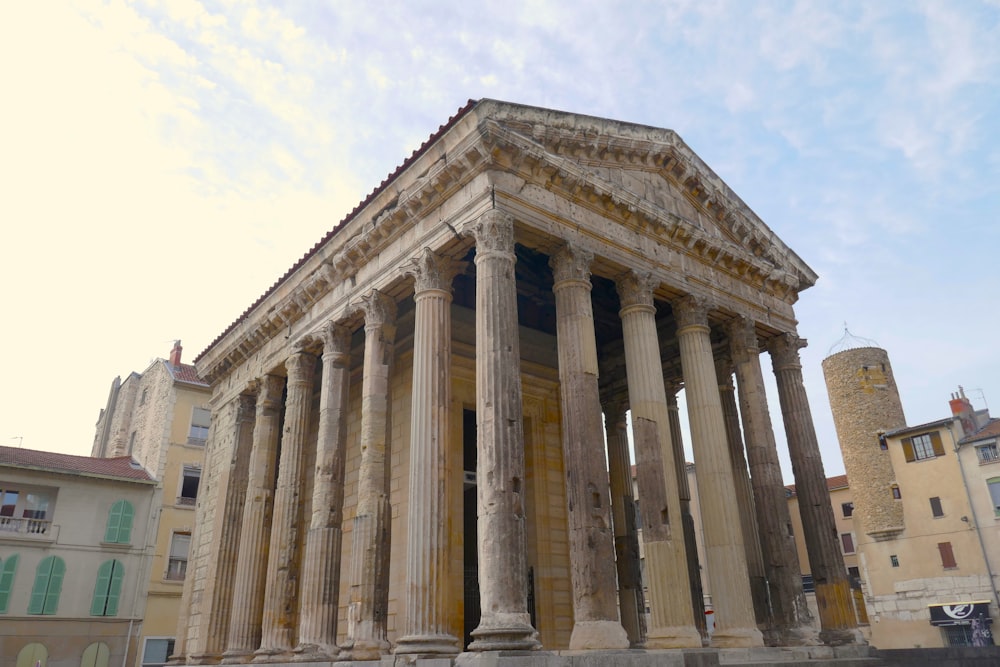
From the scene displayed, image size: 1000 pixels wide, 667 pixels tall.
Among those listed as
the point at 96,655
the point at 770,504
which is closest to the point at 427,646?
the point at 770,504

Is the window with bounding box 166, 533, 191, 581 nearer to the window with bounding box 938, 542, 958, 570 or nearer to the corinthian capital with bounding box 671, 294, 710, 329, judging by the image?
the corinthian capital with bounding box 671, 294, 710, 329

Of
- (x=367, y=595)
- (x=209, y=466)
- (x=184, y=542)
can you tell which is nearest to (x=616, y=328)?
(x=367, y=595)

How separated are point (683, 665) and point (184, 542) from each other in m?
22.6

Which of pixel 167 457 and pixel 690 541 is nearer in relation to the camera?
pixel 690 541

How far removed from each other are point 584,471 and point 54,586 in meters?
21.5

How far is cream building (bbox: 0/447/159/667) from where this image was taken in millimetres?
21672

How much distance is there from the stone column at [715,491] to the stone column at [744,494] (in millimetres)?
1583

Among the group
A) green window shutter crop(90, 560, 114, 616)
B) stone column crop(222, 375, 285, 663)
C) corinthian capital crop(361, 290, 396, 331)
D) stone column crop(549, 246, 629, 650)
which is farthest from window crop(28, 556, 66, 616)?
stone column crop(549, 246, 629, 650)

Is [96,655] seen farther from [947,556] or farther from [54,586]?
[947,556]

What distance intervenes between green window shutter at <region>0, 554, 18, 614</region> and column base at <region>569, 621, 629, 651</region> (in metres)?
21.2

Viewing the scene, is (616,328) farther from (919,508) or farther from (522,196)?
(919,508)

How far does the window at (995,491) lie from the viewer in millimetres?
27408

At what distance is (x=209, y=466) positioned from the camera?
58.6 ft

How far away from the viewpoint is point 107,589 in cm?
2331
